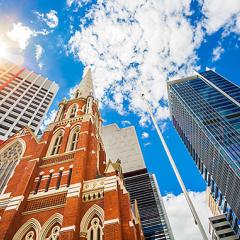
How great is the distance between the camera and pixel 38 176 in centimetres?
2145

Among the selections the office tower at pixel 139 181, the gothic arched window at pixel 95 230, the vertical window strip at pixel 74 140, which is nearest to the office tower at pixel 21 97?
the office tower at pixel 139 181

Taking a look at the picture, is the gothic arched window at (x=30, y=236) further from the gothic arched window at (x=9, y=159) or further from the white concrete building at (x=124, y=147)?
the white concrete building at (x=124, y=147)

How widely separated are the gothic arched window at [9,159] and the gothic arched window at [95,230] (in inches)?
384

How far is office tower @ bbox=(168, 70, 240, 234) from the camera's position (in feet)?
248

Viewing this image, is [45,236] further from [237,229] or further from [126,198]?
[237,229]

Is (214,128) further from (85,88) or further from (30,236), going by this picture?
(30,236)

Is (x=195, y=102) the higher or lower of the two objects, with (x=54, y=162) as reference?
higher

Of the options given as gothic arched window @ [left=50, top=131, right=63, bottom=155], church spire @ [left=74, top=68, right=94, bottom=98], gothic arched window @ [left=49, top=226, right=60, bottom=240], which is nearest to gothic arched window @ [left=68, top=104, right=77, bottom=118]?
church spire @ [left=74, top=68, right=94, bottom=98]

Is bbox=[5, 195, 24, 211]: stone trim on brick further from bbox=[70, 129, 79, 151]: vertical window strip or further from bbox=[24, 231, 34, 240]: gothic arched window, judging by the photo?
bbox=[70, 129, 79, 151]: vertical window strip

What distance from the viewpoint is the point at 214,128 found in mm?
85625

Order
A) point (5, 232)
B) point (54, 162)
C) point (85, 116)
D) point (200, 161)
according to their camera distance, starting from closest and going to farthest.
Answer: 1. point (5, 232)
2. point (54, 162)
3. point (85, 116)
4. point (200, 161)

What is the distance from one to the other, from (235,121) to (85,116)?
71.1m

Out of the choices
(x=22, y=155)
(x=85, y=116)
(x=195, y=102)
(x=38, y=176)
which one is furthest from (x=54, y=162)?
(x=195, y=102)

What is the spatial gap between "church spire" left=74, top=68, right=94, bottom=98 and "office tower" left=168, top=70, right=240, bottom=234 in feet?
164
